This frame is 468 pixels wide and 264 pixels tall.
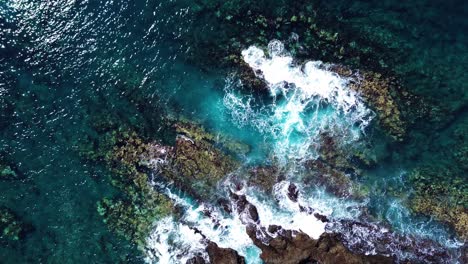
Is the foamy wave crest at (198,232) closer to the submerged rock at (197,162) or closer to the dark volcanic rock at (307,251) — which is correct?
the submerged rock at (197,162)

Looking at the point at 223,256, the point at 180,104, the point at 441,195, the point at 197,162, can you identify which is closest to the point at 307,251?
the point at 223,256

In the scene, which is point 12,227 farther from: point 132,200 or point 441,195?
point 441,195

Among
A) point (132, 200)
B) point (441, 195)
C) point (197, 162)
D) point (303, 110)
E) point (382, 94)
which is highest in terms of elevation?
point (382, 94)

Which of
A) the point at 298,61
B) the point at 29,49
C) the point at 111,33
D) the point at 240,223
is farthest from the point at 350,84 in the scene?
the point at 29,49

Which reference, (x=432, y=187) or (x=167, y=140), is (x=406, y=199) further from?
(x=167, y=140)

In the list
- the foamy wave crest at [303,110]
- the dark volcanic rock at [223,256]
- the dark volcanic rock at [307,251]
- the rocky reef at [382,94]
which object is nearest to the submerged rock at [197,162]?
the foamy wave crest at [303,110]

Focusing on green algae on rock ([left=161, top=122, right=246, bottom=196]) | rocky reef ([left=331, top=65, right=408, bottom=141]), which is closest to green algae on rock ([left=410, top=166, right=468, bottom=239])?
rocky reef ([left=331, top=65, right=408, bottom=141])
